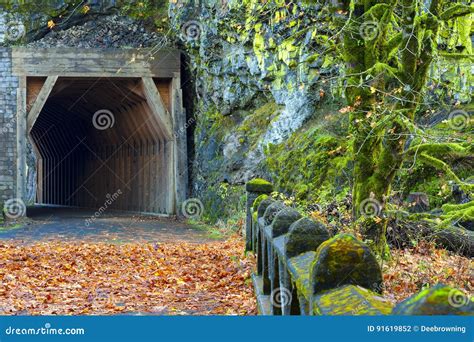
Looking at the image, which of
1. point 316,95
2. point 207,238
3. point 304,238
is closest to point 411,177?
point 316,95

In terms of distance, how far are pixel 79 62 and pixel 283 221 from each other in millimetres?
15924

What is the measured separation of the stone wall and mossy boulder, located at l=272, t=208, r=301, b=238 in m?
16.1

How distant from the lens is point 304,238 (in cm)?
434

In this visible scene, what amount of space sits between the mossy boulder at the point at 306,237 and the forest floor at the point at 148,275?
2496mm

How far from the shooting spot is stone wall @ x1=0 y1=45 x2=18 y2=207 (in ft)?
66.7

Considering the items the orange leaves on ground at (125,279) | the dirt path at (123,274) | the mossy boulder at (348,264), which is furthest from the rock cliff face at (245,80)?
the mossy boulder at (348,264)

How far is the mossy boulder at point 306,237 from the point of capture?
14.3 ft

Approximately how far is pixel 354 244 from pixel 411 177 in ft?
30.6

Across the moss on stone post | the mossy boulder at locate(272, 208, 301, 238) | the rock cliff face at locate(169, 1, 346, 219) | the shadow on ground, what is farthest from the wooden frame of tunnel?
the mossy boulder at locate(272, 208, 301, 238)

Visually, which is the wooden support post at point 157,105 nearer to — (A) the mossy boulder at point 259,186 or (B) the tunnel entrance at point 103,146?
(B) the tunnel entrance at point 103,146

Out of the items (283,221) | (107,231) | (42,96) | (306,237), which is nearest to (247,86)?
(107,231)

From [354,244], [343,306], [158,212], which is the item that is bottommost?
[158,212]

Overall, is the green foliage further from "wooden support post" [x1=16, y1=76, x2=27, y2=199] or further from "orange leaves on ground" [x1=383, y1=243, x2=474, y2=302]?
"wooden support post" [x1=16, y1=76, x2=27, y2=199]

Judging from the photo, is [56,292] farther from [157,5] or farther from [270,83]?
[157,5]
